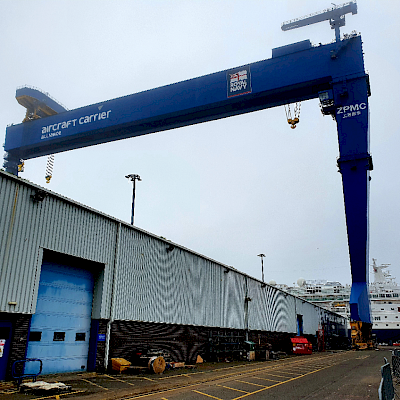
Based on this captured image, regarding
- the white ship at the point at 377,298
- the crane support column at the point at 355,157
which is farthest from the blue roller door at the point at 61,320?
the white ship at the point at 377,298

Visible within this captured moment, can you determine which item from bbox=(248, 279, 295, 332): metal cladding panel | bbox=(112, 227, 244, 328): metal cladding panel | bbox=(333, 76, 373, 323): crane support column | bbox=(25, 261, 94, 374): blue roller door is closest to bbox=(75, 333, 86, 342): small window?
bbox=(25, 261, 94, 374): blue roller door

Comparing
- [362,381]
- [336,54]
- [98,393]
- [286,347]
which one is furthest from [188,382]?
Result: [286,347]

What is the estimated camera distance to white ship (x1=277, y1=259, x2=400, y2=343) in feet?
239

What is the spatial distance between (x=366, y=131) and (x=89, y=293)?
22.8 metres

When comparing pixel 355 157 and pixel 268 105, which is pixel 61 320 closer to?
pixel 268 105

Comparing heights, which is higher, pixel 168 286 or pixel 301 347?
pixel 168 286

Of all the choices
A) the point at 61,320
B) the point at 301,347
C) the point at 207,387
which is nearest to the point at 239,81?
the point at 61,320

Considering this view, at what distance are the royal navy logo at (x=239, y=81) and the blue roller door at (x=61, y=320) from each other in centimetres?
1776

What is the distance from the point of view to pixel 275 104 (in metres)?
29.7

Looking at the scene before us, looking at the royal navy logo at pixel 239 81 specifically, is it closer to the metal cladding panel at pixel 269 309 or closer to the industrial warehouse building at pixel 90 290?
the industrial warehouse building at pixel 90 290

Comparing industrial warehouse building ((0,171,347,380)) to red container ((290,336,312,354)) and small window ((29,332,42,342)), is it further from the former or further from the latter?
red container ((290,336,312,354))

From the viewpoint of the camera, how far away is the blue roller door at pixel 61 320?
15729 millimetres

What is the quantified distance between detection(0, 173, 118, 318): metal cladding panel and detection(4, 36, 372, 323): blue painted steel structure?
50.2 ft

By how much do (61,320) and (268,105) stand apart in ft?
71.4
